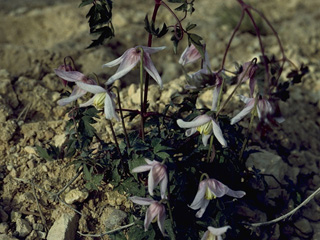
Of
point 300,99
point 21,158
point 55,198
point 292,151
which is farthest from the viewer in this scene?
point 300,99

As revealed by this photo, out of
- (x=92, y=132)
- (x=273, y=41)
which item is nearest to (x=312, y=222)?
(x=92, y=132)

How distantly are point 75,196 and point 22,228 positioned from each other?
0.30 m

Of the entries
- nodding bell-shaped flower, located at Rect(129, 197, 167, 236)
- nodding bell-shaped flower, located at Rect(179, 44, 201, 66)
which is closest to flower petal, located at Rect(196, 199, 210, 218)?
nodding bell-shaped flower, located at Rect(129, 197, 167, 236)

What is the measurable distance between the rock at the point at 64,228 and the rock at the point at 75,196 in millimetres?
69

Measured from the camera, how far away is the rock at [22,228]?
257 centimetres

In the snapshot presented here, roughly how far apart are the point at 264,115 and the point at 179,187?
52 centimetres

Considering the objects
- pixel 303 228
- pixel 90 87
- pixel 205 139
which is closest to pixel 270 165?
pixel 303 228

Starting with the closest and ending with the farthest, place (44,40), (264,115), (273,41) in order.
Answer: (264,115) < (273,41) < (44,40)

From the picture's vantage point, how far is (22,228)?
257 centimetres

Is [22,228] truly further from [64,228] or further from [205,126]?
[205,126]

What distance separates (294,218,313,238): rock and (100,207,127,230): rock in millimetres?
1061

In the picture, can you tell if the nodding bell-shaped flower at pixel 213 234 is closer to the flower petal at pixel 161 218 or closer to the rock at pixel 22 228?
the flower petal at pixel 161 218

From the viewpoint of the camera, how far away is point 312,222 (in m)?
3.08

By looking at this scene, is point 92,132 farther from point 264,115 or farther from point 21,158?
point 264,115
